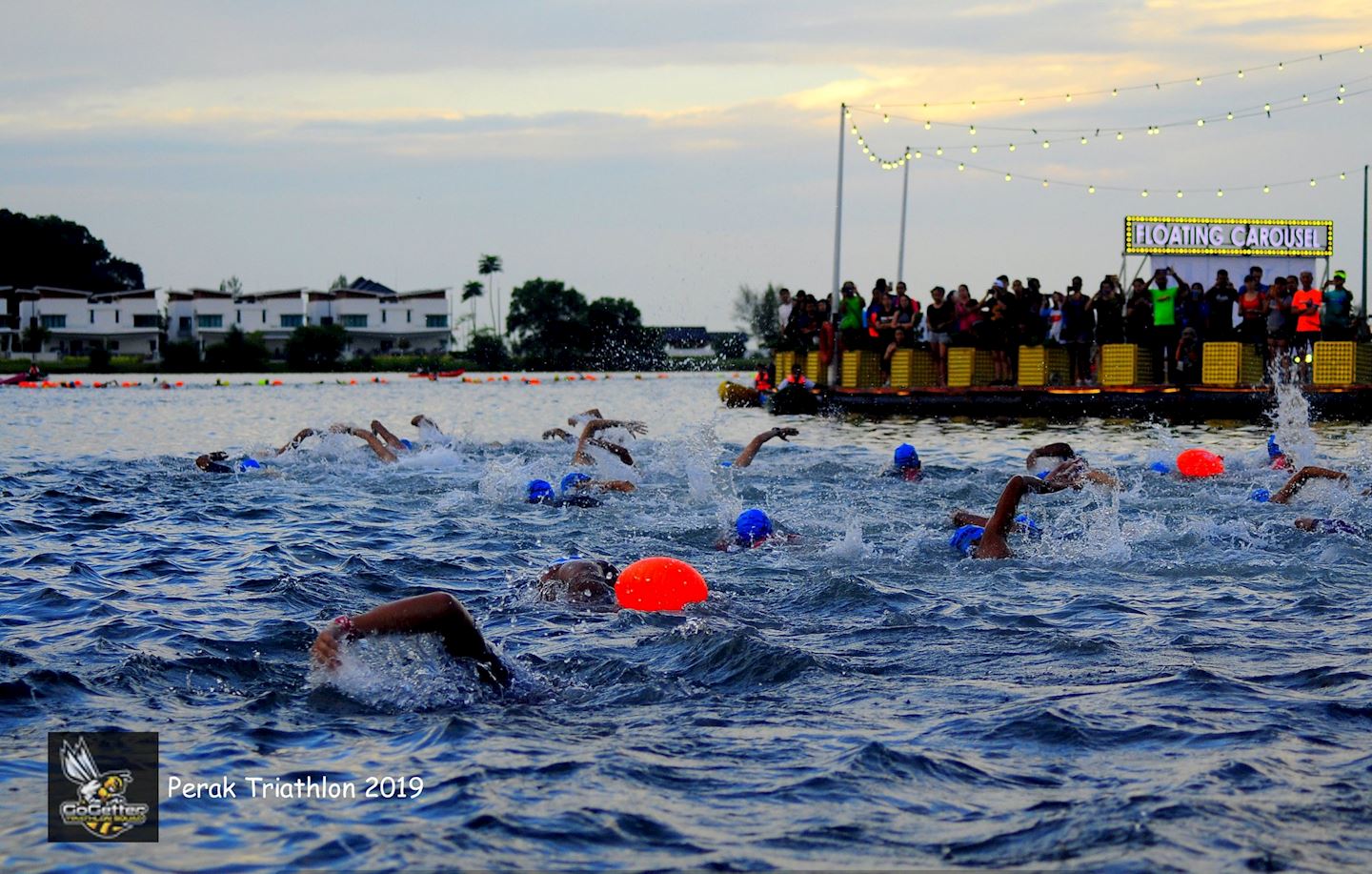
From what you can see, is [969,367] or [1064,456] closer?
[1064,456]

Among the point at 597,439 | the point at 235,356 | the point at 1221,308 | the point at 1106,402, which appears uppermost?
the point at 1221,308

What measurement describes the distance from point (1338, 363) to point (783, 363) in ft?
41.3

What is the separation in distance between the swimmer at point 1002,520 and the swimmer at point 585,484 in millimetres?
4056

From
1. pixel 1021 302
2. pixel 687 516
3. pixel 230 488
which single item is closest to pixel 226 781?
pixel 687 516

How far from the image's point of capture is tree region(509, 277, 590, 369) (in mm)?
95938

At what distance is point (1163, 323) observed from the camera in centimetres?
2294

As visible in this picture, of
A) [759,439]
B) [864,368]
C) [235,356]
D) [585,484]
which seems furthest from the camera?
[235,356]

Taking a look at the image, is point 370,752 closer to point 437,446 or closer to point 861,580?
point 861,580

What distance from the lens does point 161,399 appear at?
38125 millimetres

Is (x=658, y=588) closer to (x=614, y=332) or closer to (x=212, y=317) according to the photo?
(x=614, y=332)

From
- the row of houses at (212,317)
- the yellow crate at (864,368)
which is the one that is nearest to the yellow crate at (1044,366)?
the yellow crate at (864,368)

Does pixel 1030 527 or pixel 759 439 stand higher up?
pixel 759 439

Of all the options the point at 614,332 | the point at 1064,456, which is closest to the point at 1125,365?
the point at 1064,456

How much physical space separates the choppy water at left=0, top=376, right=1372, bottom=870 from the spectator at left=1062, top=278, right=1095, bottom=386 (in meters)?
11.2
